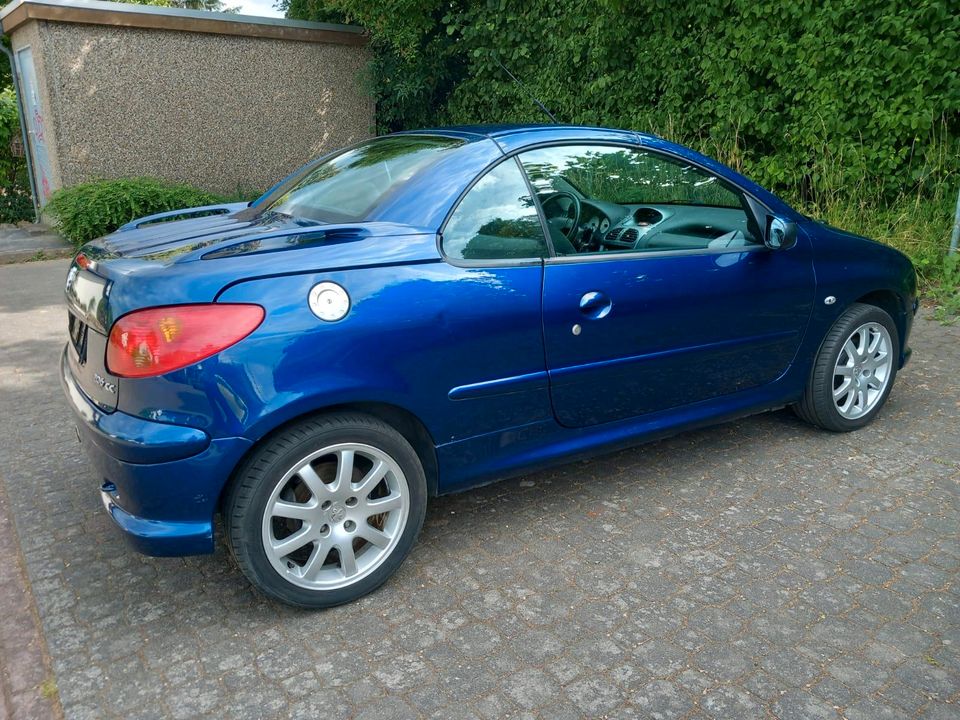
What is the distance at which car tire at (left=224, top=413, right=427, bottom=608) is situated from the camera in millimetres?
2715

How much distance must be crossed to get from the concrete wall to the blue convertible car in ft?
27.9

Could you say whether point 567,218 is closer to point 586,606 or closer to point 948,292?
point 586,606

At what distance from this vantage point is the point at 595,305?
3.35 metres

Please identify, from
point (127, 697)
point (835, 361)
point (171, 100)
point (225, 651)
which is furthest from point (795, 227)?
point (171, 100)

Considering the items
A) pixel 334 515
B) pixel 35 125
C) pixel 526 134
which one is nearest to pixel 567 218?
pixel 526 134

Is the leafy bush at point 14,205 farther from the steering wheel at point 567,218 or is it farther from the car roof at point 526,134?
the steering wheel at point 567,218

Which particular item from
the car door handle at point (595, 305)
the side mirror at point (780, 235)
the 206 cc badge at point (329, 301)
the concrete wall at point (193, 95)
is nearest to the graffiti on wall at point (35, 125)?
the concrete wall at point (193, 95)

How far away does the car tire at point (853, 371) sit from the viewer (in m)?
4.25

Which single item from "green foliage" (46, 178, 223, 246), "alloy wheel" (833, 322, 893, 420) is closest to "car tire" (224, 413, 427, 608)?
"alloy wheel" (833, 322, 893, 420)

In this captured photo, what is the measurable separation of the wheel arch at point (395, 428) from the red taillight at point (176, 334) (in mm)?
332

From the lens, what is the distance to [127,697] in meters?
2.51

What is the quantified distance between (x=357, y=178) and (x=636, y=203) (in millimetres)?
1404

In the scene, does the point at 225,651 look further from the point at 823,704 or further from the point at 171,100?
the point at 171,100

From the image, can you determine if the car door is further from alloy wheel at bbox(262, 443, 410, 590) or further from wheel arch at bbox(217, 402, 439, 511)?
alloy wheel at bbox(262, 443, 410, 590)
